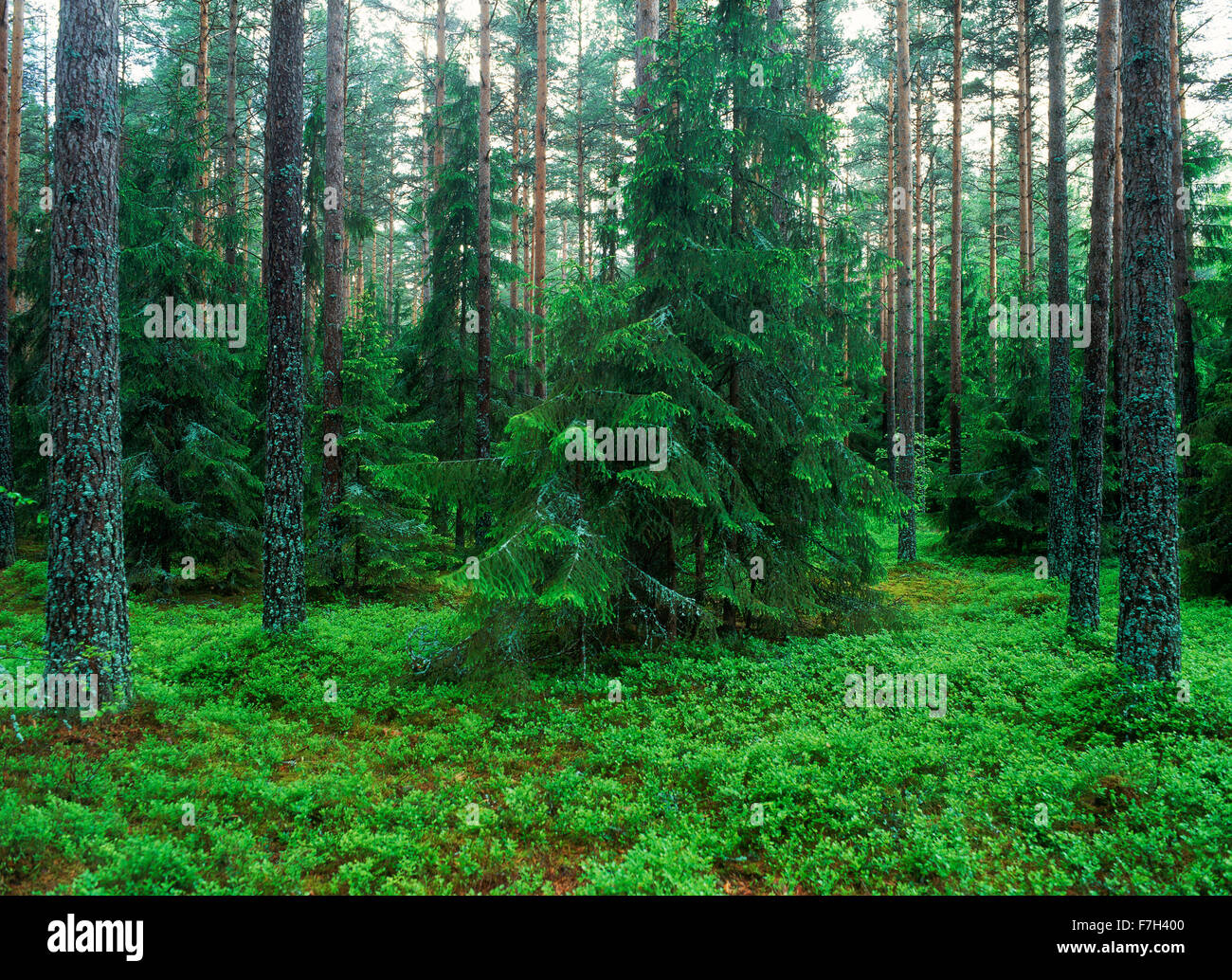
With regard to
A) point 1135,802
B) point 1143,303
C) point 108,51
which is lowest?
point 1135,802

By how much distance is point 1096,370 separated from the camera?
10.8 metres

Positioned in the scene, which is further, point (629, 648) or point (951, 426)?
point (951, 426)

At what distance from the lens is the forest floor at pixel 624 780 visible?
427cm

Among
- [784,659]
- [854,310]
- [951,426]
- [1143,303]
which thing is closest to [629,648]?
[784,659]

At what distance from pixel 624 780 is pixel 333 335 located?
10.7m

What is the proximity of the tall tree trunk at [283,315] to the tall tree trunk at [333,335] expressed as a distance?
3.38 m

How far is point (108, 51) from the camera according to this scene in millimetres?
6203

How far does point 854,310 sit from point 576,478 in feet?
17.2
